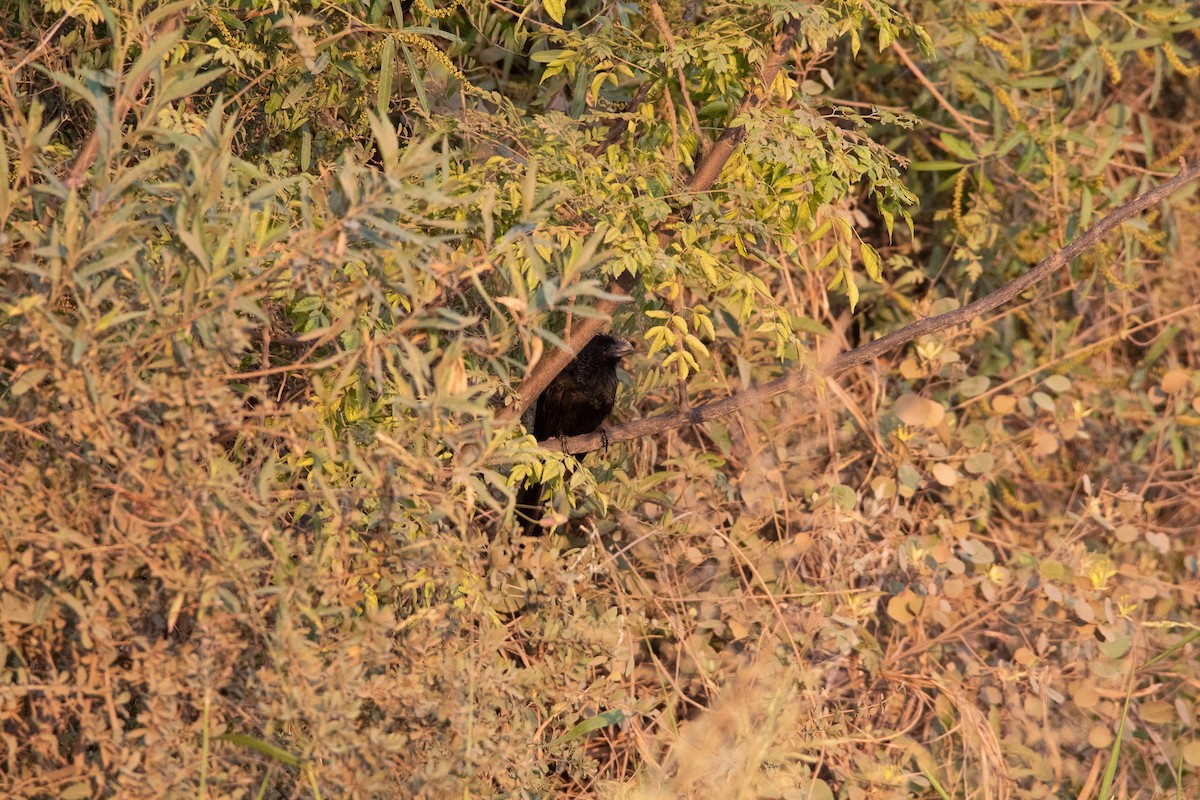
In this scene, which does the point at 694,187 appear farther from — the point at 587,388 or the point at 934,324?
the point at 587,388

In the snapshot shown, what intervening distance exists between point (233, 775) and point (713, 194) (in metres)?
1.87

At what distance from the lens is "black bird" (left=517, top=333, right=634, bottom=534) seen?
4160 mm

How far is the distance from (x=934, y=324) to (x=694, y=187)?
2.33ft

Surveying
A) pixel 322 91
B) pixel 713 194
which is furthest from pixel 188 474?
pixel 713 194

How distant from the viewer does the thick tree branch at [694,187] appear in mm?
3086

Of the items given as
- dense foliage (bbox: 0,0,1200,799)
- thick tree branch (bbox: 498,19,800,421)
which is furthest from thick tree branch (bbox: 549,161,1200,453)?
thick tree branch (bbox: 498,19,800,421)

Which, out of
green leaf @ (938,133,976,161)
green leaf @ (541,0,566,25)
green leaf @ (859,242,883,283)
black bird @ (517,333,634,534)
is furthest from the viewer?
green leaf @ (938,133,976,161)

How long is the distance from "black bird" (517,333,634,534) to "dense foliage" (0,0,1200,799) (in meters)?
0.14

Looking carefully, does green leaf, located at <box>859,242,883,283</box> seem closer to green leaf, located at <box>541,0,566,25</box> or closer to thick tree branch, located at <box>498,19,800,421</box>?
thick tree branch, located at <box>498,19,800,421</box>

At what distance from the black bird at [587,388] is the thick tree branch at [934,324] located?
0.67 metres

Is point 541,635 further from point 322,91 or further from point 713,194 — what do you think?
point 322,91

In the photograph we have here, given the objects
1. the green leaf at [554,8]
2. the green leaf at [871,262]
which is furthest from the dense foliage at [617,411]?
the green leaf at [554,8]

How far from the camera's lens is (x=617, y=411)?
4.49 meters

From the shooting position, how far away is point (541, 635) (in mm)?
2914
